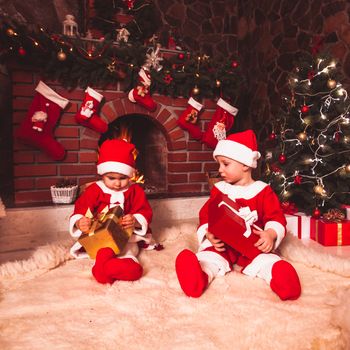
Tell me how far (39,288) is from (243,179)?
1054mm

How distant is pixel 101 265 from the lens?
55.8 inches

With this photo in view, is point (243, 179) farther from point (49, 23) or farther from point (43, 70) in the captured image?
point (49, 23)

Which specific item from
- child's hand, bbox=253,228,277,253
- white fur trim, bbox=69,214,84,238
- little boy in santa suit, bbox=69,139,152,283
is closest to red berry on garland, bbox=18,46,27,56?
little boy in santa suit, bbox=69,139,152,283

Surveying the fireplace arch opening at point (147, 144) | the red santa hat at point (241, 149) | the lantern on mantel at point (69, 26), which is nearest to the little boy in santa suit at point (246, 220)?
the red santa hat at point (241, 149)

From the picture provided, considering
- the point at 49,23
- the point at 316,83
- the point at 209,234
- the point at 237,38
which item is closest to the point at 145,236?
the point at 209,234

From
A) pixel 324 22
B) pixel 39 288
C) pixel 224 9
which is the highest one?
pixel 224 9

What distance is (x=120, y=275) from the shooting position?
1.42 m

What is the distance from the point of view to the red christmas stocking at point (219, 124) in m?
2.96

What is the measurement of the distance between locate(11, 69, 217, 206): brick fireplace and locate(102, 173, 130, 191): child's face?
40.5 inches

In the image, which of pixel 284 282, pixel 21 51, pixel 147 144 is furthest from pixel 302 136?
pixel 21 51

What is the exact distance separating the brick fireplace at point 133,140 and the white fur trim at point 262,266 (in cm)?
141

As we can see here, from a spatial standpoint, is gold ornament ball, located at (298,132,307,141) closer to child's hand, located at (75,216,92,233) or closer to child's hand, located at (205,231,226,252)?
child's hand, located at (205,231,226,252)

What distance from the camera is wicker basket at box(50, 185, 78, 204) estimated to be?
2.43 meters

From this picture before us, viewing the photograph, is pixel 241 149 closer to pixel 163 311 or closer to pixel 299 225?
pixel 163 311
